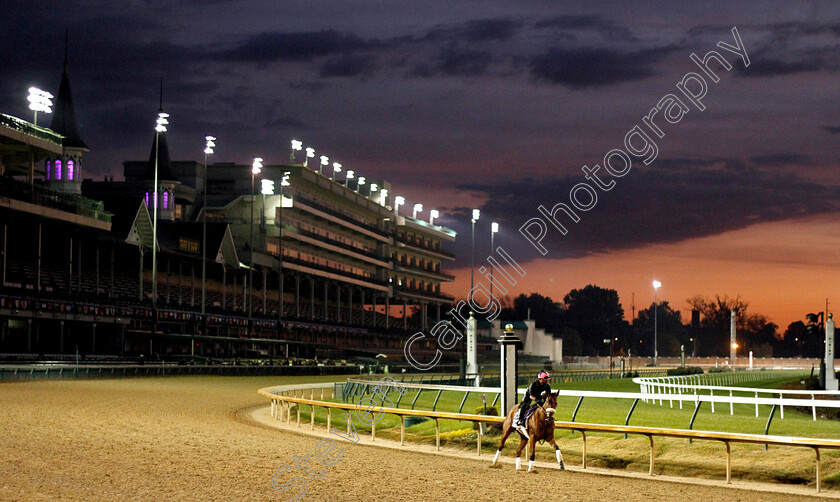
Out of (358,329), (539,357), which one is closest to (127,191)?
(358,329)

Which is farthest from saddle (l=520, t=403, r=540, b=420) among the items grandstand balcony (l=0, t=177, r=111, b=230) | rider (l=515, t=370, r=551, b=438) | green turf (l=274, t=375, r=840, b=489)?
grandstand balcony (l=0, t=177, r=111, b=230)

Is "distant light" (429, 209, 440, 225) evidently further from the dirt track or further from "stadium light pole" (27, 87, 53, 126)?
the dirt track

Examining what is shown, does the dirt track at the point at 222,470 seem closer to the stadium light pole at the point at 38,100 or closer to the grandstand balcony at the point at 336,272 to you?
the stadium light pole at the point at 38,100

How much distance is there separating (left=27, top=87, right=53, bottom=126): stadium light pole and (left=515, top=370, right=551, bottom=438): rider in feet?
162

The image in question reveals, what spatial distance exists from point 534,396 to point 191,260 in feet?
199

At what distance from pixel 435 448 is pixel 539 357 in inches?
3366

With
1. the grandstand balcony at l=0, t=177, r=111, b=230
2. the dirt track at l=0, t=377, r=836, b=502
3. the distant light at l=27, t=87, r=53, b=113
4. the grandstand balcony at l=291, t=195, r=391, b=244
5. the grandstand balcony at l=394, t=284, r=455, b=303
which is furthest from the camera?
the grandstand balcony at l=394, t=284, r=455, b=303

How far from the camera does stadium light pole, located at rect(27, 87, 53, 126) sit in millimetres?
55500

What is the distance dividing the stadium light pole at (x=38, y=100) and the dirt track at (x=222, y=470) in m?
40.1

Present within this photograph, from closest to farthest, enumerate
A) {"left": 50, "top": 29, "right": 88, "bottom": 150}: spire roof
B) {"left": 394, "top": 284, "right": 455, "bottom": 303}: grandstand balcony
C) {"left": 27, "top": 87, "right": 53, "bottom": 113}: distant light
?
{"left": 27, "top": 87, "right": 53, "bottom": 113}: distant light < {"left": 50, "top": 29, "right": 88, "bottom": 150}: spire roof < {"left": 394, "top": 284, "right": 455, "bottom": 303}: grandstand balcony

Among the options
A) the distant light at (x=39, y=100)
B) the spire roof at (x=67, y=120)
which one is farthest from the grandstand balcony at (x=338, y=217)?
the distant light at (x=39, y=100)

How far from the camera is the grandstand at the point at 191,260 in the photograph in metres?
52.9

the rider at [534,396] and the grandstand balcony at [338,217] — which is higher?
the grandstand balcony at [338,217]

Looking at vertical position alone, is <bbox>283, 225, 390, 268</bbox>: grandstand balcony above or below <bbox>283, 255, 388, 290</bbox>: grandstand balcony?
above
